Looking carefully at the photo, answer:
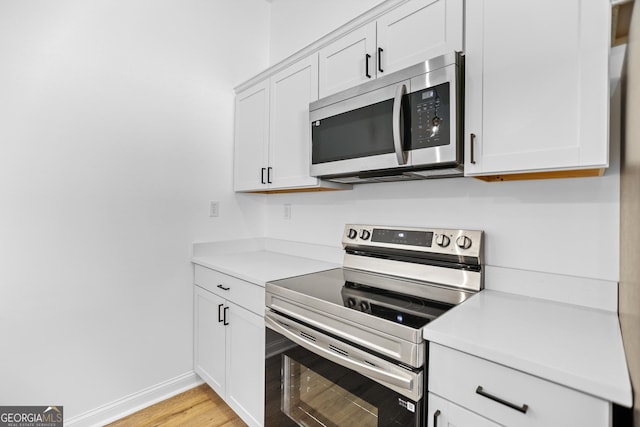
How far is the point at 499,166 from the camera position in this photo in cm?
112

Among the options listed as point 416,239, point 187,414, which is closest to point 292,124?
point 416,239

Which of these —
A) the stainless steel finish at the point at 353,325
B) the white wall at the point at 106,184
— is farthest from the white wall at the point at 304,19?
the stainless steel finish at the point at 353,325

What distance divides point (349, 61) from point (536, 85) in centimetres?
87

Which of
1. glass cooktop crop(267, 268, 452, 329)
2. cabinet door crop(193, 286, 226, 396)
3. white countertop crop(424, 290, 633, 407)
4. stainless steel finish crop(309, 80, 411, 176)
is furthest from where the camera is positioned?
cabinet door crop(193, 286, 226, 396)

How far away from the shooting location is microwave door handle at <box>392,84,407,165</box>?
129 cm

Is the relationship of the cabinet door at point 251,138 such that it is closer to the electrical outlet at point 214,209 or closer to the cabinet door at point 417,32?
the electrical outlet at point 214,209

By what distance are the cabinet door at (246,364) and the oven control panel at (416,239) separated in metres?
0.70

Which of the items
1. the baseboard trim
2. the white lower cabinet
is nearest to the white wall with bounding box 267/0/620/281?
the white lower cabinet

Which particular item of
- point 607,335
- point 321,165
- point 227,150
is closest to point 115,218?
point 227,150

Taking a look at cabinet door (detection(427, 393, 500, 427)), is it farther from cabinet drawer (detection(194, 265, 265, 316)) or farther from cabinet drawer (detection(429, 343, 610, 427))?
cabinet drawer (detection(194, 265, 265, 316))

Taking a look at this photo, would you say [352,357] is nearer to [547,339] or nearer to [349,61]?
[547,339]

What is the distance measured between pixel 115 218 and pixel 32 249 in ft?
1.31

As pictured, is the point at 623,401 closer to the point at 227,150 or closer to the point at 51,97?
the point at 227,150

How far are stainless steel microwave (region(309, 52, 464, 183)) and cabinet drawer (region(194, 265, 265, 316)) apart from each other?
71 centimetres
